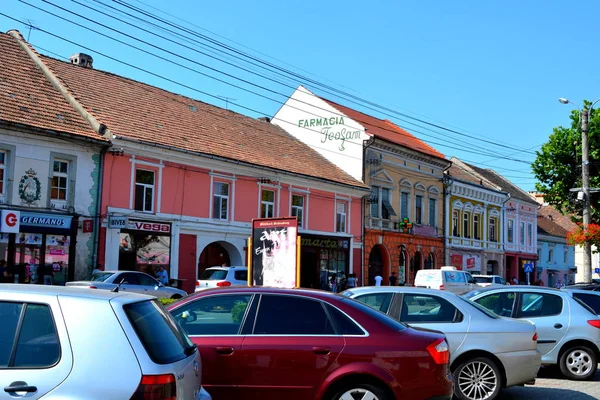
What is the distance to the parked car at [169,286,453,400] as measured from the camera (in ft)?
21.5

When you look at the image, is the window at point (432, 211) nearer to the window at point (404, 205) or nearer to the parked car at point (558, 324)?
the window at point (404, 205)

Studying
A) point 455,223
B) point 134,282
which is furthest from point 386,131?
point 134,282

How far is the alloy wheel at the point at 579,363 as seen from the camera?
1123cm

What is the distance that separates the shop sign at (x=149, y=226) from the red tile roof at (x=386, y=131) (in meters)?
14.3

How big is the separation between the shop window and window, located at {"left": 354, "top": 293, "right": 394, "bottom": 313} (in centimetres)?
2483

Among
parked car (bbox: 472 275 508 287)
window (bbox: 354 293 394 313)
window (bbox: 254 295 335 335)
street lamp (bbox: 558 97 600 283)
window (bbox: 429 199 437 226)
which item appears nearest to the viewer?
window (bbox: 254 295 335 335)

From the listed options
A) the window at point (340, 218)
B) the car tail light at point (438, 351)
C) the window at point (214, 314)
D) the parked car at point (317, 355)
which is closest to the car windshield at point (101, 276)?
the window at point (214, 314)

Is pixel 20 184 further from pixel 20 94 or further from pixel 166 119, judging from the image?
pixel 166 119

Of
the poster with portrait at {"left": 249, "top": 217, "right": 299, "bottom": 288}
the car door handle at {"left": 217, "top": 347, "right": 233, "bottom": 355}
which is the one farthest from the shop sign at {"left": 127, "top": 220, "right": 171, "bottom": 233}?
the car door handle at {"left": 217, "top": 347, "right": 233, "bottom": 355}

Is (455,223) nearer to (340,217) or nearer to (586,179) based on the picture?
(340,217)

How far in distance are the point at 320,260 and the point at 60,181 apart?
14.4 meters

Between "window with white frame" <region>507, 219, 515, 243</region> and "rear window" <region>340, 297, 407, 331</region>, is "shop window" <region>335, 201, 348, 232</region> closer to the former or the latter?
"window with white frame" <region>507, 219, 515, 243</region>

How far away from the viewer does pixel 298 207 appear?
31766 millimetres

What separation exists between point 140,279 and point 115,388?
17.1 meters
